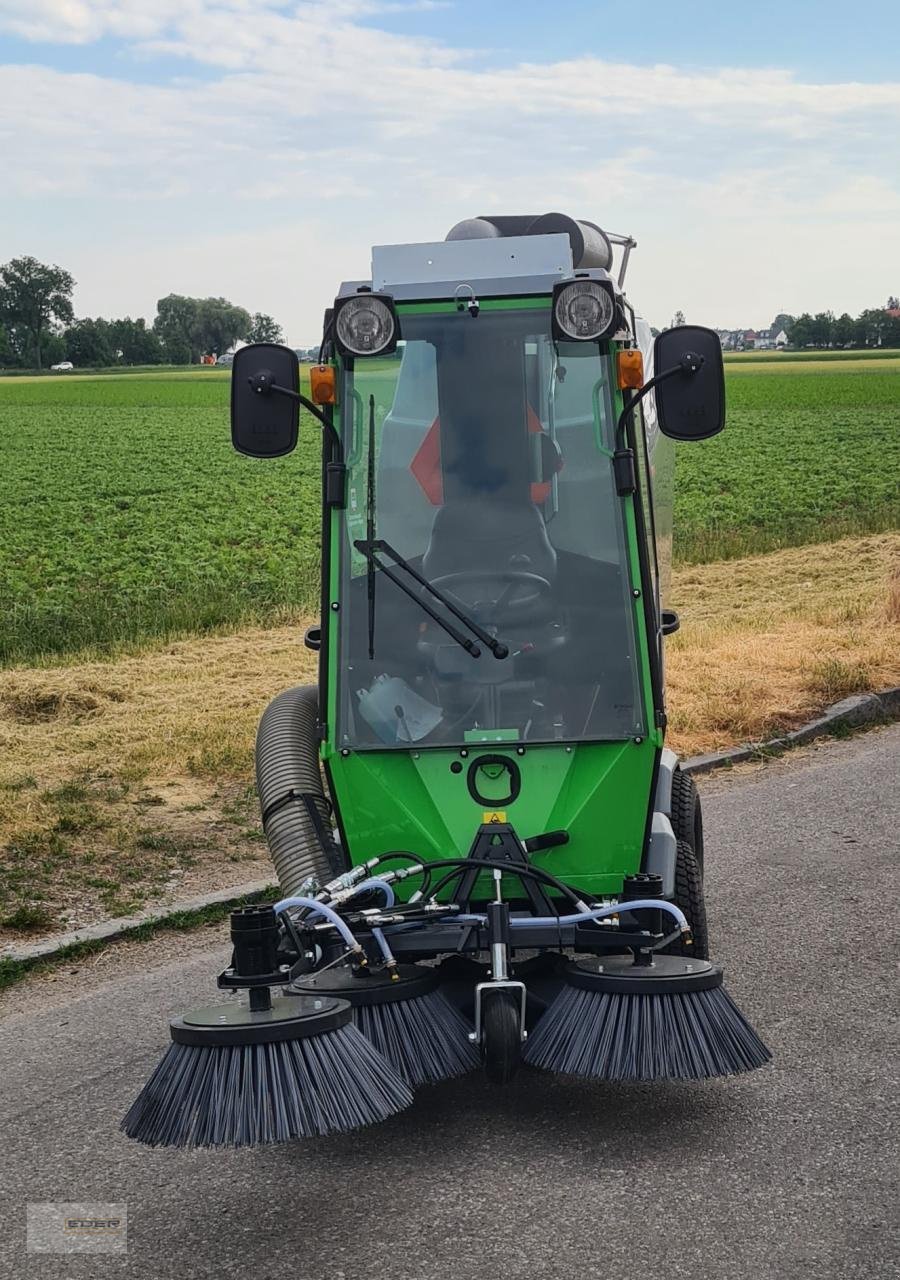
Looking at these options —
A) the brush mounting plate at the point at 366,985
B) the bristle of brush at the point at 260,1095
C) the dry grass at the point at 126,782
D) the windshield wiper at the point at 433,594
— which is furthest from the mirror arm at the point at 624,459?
the dry grass at the point at 126,782

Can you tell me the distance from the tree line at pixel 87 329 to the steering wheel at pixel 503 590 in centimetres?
8722

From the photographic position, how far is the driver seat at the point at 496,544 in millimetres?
4859

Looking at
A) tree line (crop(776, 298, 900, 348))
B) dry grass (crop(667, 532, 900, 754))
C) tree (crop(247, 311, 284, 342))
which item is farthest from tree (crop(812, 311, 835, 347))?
dry grass (crop(667, 532, 900, 754))

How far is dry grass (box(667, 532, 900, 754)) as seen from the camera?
10.3 m

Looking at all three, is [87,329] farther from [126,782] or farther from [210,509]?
[126,782]

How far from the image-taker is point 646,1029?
4.04 metres

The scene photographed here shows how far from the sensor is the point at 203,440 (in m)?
43.0

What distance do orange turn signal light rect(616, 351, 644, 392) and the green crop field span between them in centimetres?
922

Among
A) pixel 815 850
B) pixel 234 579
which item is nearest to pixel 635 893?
pixel 815 850

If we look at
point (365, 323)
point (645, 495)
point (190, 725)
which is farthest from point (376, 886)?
point (190, 725)

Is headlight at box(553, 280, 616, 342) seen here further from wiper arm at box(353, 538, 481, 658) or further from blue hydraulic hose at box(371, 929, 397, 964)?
blue hydraulic hose at box(371, 929, 397, 964)

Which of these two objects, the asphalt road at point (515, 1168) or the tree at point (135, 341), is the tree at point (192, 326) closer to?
the tree at point (135, 341)

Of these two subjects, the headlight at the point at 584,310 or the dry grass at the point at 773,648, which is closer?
the headlight at the point at 584,310

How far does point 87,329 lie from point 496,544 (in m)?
97.4
